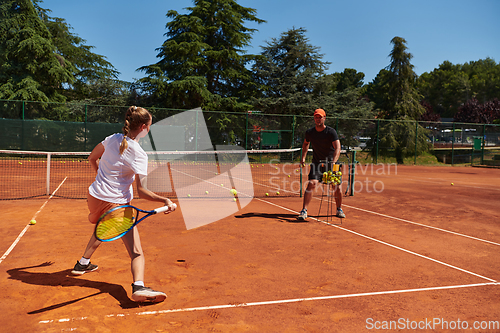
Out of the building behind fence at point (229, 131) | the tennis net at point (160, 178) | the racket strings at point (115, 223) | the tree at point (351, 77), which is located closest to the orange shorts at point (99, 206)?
the racket strings at point (115, 223)

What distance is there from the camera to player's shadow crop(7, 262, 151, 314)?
3002 mm

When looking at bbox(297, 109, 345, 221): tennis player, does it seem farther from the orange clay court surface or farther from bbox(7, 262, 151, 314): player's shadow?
bbox(7, 262, 151, 314): player's shadow

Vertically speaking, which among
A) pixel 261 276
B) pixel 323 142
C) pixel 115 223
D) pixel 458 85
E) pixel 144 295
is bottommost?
pixel 261 276

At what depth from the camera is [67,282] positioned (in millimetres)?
3338

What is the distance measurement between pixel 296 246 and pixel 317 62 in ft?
77.3

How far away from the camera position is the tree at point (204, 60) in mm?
22688

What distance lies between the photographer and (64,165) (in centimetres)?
1534

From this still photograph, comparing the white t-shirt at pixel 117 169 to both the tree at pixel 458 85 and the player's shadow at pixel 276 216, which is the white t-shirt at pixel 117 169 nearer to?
the player's shadow at pixel 276 216

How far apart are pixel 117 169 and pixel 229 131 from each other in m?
17.2

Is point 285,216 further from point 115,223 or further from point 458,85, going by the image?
point 458,85

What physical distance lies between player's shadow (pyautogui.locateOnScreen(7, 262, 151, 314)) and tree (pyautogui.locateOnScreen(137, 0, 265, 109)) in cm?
1949

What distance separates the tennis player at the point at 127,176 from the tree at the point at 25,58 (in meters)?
22.7

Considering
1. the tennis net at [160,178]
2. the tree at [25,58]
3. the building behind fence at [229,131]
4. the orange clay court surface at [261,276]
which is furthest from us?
the tree at [25,58]

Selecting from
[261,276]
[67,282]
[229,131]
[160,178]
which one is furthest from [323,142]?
[229,131]
